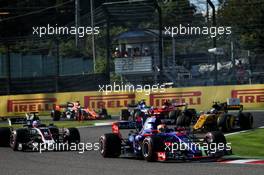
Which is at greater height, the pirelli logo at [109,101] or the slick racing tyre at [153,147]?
the pirelli logo at [109,101]

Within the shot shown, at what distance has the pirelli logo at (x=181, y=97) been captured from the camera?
30.6 m

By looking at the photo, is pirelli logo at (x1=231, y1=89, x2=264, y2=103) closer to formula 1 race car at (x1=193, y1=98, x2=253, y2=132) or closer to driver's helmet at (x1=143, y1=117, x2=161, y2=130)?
formula 1 race car at (x1=193, y1=98, x2=253, y2=132)

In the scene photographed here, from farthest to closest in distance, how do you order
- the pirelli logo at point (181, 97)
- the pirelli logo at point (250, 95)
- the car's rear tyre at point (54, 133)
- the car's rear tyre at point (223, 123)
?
the pirelli logo at point (181, 97) < the pirelli logo at point (250, 95) < the car's rear tyre at point (223, 123) < the car's rear tyre at point (54, 133)

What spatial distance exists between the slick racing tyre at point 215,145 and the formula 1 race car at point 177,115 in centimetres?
739

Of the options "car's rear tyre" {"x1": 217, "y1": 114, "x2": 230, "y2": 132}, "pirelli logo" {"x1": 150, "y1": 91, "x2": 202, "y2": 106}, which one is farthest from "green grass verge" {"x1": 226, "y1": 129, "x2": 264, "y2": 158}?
"pirelli logo" {"x1": 150, "y1": 91, "x2": 202, "y2": 106}

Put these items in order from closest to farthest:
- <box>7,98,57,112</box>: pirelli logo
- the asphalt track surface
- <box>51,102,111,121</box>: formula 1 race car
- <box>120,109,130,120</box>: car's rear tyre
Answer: the asphalt track surface
<box>120,109,130,120</box>: car's rear tyre
<box>51,102,111,121</box>: formula 1 race car
<box>7,98,57,112</box>: pirelli logo

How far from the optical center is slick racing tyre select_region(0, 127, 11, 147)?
17.6 m

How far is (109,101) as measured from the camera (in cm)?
3234

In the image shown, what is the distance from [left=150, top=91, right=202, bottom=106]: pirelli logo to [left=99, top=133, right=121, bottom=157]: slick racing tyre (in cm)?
1673

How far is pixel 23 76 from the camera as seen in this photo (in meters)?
36.1

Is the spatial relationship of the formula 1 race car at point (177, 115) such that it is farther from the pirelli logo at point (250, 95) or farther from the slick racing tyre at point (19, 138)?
the pirelli logo at point (250, 95)

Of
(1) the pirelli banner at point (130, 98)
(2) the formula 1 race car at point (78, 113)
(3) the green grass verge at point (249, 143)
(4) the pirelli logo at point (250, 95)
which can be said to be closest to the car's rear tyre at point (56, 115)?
(2) the formula 1 race car at point (78, 113)

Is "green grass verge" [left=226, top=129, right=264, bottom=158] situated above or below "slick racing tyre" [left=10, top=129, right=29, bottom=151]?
below

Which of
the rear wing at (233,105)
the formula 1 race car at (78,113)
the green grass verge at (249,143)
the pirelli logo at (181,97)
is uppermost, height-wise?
the pirelli logo at (181,97)
